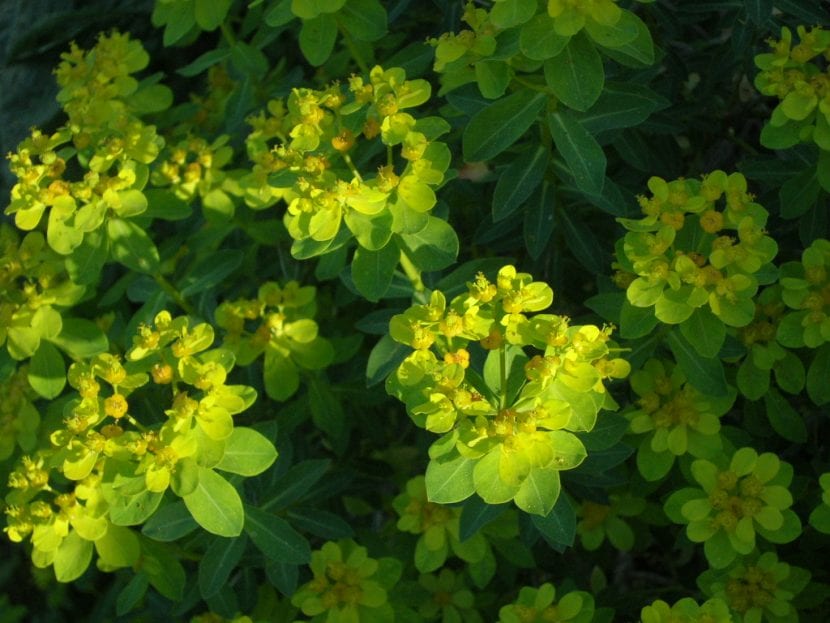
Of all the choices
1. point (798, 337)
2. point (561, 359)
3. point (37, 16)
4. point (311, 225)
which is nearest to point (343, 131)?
point (311, 225)

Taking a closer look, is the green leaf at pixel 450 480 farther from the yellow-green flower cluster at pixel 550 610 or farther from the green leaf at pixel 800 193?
the green leaf at pixel 800 193

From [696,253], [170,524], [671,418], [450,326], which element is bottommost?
[671,418]

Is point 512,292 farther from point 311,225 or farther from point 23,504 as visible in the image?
→ point 23,504

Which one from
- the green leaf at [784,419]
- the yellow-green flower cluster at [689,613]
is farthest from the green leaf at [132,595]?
the green leaf at [784,419]

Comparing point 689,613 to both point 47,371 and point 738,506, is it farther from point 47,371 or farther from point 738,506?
point 47,371

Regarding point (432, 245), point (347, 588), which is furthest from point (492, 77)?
point (347, 588)

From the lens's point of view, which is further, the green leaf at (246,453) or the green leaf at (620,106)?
the green leaf at (620,106)

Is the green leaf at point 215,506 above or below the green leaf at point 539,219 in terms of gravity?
below
